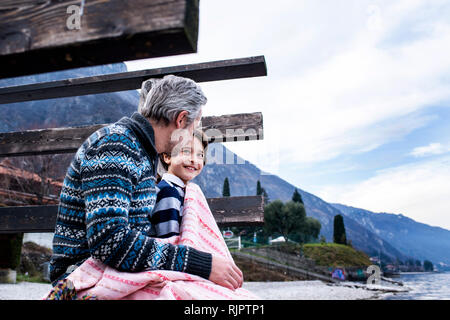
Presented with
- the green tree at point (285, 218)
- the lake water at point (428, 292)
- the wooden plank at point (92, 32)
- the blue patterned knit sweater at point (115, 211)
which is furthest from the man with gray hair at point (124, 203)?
the green tree at point (285, 218)

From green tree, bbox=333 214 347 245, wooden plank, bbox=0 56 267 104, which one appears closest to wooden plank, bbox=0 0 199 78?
wooden plank, bbox=0 56 267 104

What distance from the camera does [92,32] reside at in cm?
87

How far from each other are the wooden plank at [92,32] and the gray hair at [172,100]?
3.17 feet

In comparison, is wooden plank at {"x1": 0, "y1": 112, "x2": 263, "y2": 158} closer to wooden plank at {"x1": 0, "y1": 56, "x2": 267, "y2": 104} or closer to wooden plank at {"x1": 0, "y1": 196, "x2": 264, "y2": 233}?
wooden plank at {"x1": 0, "y1": 56, "x2": 267, "y2": 104}

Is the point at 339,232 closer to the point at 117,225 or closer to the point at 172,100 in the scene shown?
the point at 172,100

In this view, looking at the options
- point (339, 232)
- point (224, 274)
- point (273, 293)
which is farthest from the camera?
point (339, 232)

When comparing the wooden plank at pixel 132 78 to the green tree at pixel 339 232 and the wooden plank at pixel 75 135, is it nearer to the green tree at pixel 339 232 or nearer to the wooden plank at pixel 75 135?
the wooden plank at pixel 75 135

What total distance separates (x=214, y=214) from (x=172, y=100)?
1475mm

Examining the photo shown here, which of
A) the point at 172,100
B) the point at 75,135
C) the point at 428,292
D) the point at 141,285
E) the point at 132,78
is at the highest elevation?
the point at 132,78

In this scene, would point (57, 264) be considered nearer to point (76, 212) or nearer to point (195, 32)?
point (76, 212)

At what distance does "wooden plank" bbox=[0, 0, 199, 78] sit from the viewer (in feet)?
2.76

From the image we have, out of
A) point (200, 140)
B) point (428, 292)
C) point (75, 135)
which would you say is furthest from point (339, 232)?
point (75, 135)
